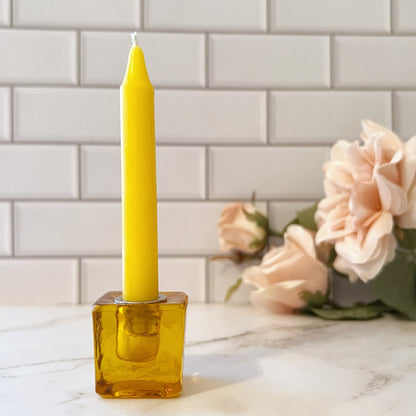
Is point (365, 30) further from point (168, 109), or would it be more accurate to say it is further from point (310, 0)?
point (168, 109)

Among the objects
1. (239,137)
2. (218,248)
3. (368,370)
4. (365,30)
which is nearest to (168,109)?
(239,137)

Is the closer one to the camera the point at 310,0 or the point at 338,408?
the point at 338,408

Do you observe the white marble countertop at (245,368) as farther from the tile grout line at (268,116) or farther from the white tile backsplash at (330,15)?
the white tile backsplash at (330,15)

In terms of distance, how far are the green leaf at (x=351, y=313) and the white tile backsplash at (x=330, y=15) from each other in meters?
0.42

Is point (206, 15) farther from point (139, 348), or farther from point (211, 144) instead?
point (139, 348)

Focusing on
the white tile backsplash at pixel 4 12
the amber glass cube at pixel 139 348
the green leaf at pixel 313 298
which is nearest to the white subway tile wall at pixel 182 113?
the white tile backsplash at pixel 4 12

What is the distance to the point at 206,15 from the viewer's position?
71 cm

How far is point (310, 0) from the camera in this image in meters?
0.72

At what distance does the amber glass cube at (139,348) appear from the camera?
1.10 feet

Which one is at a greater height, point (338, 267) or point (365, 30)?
point (365, 30)

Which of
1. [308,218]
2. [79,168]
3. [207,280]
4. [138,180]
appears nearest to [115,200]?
[79,168]

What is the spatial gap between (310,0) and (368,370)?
0.56 metres

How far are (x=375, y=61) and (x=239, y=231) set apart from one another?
0.34 m

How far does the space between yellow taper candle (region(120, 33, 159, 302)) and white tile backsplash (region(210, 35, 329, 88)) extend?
398mm
